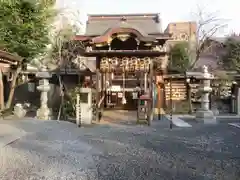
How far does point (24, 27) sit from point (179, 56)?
1367cm

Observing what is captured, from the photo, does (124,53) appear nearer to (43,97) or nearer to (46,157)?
(43,97)

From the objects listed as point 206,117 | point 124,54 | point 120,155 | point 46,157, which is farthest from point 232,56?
point 46,157

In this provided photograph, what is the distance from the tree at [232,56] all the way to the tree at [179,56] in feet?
10.1

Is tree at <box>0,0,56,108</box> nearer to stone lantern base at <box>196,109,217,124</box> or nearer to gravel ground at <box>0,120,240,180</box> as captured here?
gravel ground at <box>0,120,240,180</box>

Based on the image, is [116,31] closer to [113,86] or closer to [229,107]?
[113,86]

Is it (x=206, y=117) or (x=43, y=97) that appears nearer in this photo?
(x=206, y=117)

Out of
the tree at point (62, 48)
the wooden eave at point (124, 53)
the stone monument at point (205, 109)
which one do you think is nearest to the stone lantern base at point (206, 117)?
the stone monument at point (205, 109)

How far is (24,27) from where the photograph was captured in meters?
15.4

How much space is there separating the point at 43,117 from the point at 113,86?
15.4 ft

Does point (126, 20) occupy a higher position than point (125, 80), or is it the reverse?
point (126, 20)

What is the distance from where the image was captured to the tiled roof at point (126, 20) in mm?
18234

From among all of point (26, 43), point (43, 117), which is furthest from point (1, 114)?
point (26, 43)

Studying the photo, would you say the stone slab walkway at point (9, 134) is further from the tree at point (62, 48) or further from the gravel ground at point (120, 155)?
the tree at point (62, 48)

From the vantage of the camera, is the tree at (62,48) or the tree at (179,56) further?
the tree at (179,56)
